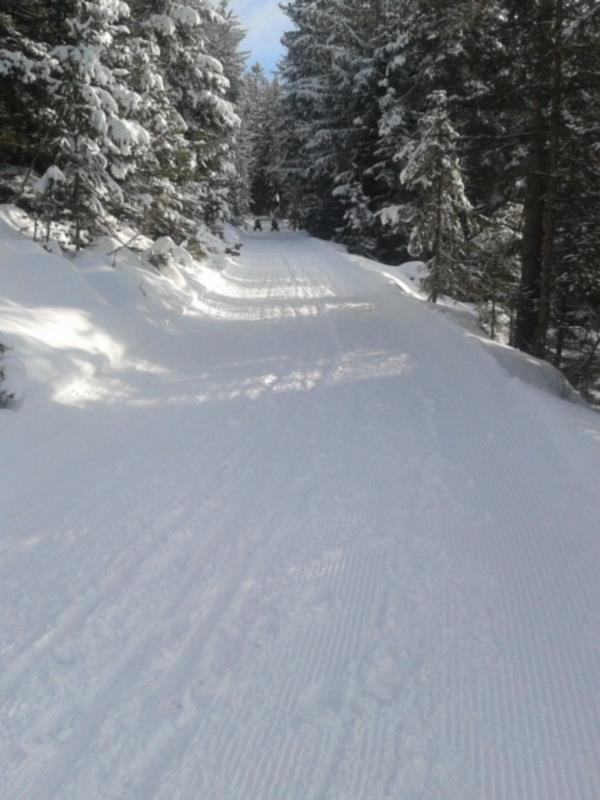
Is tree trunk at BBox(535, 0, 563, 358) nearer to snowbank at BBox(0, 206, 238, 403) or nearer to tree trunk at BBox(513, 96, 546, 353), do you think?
tree trunk at BBox(513, 96, 546, 353)

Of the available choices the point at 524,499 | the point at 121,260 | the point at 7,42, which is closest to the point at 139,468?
the point at 524,499

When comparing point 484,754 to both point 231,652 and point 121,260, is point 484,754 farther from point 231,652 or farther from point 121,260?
point 121,260

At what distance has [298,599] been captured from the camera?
3.21m

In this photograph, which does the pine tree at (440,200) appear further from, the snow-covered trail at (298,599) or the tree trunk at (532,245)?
the snow-covered trail at (298,599)

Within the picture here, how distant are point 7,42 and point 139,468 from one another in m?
8.91

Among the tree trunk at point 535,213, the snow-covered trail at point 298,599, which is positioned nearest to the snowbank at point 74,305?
the snow-covered trail at point 298,599

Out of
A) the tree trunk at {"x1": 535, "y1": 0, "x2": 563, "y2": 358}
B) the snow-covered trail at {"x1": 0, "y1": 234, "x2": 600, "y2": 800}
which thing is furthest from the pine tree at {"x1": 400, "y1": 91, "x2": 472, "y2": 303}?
the snow-covered trail at {"x1": 0, "y1": 234, "x2": 600, "y2": 800}

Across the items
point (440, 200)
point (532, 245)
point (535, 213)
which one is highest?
point (440, 200)

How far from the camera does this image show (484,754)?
2.31 meters

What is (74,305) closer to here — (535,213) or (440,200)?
(535,213)

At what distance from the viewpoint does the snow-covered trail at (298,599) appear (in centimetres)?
227

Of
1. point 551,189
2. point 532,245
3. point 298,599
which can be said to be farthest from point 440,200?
point 298,599

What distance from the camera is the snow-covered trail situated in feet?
7.43

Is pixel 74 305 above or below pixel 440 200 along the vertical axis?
below
